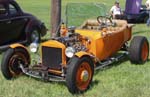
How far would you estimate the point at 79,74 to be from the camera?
22.2 feet

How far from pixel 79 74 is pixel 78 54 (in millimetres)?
339

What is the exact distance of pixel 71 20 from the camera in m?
8.38

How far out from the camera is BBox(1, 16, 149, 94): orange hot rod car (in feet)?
22.4

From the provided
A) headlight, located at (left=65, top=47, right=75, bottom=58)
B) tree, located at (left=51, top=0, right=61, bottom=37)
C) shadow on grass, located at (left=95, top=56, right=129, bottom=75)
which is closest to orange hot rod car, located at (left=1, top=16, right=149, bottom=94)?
headlight, located at (left=65, top=47, right=75, bottom=58)

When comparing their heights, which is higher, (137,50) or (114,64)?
(137,50)

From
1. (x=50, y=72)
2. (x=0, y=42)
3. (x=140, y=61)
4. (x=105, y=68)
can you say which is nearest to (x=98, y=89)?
(x=50, y=72)

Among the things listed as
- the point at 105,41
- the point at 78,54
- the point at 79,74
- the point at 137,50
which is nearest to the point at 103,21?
the point at 105,41

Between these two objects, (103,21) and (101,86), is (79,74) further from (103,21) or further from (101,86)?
(103,21)

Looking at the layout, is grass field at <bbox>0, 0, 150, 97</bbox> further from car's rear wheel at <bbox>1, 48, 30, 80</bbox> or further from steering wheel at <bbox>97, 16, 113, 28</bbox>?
steering wheel at <bbox>97, 16, 113, 28</bbox>

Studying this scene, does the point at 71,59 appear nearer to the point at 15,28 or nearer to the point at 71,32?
the point at 71,32

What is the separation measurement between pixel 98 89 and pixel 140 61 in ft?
7.02

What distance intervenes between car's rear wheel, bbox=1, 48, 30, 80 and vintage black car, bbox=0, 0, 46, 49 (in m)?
3.10

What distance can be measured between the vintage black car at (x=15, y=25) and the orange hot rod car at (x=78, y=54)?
293 centimetres

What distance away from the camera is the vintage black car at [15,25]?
1115 centimetres
